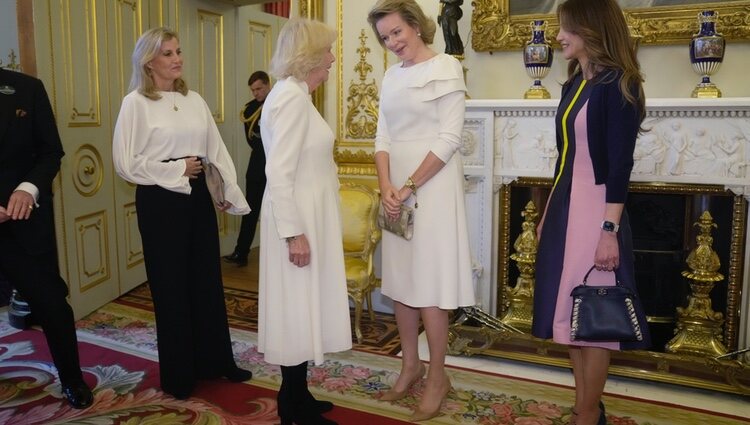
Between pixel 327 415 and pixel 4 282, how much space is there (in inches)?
112

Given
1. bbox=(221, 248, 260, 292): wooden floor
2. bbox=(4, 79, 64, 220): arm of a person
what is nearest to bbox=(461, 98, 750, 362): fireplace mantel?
bbox=(221, 248, 260, 292): wooden floor

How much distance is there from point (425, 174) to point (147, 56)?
1283 millimetres

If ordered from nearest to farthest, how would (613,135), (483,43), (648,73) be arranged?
1. (613,135)
2. (648,73)
3. (483,43)

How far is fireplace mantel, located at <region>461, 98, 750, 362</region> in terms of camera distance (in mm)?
3146

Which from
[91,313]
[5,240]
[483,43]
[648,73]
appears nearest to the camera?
[5,240]

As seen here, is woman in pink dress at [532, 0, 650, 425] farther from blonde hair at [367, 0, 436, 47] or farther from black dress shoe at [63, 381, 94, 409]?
black dress shoe at [63, 381, 94, 409]

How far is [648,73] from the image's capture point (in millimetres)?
3500

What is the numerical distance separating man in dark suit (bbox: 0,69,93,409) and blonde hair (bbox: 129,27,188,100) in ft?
1.33

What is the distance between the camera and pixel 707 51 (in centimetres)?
315

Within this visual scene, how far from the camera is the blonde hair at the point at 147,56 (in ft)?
8.91

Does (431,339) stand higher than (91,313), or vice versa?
(431,339)

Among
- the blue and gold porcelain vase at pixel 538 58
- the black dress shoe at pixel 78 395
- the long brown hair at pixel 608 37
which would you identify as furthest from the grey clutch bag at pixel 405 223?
the black dress shoe at pixel 78 395

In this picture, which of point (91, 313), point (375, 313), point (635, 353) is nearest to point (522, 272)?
point (635, 353)

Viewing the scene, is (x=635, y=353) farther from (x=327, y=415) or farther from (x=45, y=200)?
(x=45, y=200)
